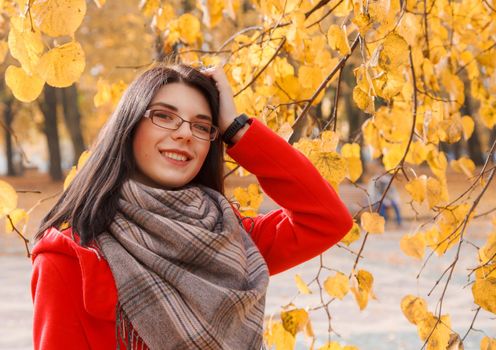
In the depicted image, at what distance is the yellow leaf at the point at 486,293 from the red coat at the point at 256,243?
0.45 meters

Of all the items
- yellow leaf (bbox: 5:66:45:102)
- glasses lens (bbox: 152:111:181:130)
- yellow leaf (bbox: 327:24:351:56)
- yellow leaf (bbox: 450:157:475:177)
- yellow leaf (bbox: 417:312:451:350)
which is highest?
yellow leaf (bbox: 327:24:351:56)

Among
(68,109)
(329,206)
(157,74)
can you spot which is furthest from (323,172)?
(68,109)

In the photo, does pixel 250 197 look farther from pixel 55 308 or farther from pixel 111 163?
pixel 55 308

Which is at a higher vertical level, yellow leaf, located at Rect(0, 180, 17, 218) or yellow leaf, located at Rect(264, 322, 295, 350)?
yellow leaf, located at Rect(0, 180, 17, 218)

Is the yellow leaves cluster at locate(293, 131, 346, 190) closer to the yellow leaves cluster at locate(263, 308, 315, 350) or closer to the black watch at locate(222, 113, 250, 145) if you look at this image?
the black watch at locate(222, 113, 250, 145)

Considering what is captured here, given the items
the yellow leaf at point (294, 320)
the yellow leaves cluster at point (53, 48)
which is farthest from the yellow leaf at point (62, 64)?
the yellow leaf at point (294, 320)

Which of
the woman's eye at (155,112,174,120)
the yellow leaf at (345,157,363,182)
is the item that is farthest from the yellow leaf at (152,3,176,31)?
the woman's eye at (155,112,174,120)

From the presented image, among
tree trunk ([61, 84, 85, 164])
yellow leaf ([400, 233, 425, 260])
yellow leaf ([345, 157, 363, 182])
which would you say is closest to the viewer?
yellow leaf ([400, 233, 425, 260])

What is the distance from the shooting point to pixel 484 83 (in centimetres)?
308

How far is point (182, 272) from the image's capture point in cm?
168

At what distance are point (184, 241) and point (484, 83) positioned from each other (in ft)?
5.95

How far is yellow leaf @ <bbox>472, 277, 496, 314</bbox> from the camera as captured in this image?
2094 mm

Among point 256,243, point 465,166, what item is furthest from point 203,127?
point 465,166

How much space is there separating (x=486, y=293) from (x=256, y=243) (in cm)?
65
